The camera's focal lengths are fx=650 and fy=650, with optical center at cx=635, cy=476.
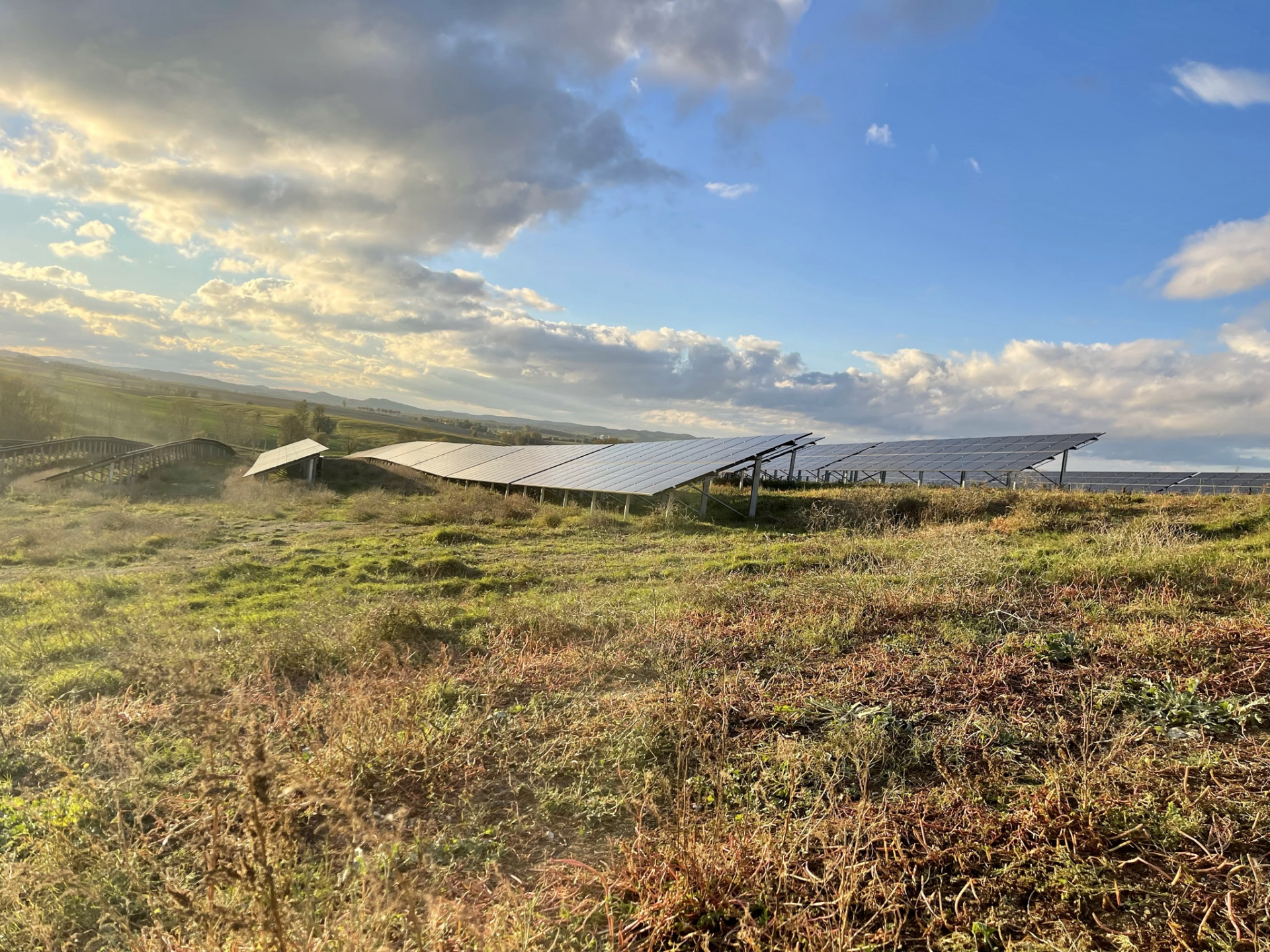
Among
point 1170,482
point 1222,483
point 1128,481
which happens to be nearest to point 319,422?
point 1128,481

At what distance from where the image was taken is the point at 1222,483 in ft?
94.0

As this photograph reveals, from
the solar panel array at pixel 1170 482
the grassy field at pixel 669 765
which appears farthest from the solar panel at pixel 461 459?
the solar panel array at pixel 1170 482

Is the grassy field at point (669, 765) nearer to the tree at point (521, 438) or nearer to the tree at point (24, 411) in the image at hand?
the tree at point (24, 411)

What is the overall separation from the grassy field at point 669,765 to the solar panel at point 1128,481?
25.9 metres

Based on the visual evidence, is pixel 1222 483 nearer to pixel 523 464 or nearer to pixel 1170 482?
pixel 1170 482

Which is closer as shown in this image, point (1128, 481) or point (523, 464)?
point (523, 464)

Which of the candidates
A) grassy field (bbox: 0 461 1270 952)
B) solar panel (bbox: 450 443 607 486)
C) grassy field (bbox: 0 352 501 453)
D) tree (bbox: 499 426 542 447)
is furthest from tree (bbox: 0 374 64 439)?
grassy field (bbox: 0 461 1270 952)

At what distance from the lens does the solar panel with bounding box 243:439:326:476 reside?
34.7 meters

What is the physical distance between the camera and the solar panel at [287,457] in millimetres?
34719

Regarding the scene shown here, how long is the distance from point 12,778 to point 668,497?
18088 millimetres

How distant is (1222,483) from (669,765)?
117 feet

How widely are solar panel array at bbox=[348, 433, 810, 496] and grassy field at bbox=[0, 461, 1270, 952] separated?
11336 mm

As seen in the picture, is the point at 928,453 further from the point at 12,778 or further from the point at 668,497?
the point at 12,778

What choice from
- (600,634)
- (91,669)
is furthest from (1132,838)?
(91,669)
